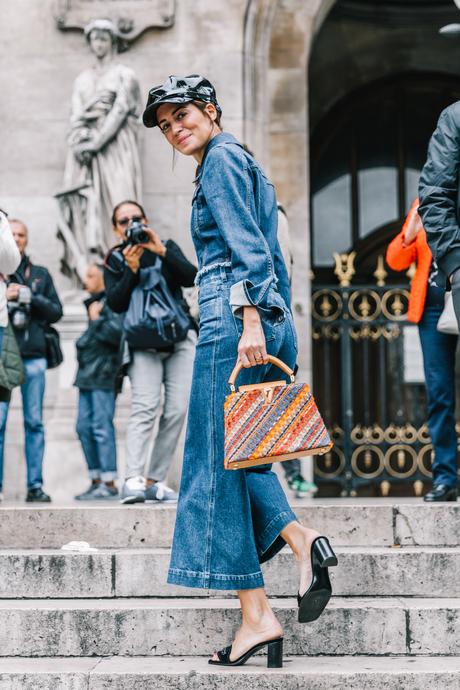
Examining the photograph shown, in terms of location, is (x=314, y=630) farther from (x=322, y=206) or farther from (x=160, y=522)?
(x=322, y=206)

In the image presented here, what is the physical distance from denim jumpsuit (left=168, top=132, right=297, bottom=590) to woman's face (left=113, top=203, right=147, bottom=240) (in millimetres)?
2759

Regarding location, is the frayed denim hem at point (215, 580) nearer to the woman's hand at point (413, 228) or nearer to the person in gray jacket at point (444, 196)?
the person in gray jacket at point (444, 196)

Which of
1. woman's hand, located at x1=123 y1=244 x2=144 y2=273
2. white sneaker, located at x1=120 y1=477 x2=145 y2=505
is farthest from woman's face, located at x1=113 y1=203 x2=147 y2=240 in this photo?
white sneaker, located at x1=120 y1=477 x2=145 y2=505

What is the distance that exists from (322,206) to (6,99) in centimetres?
468

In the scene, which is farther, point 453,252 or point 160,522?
point 160,522

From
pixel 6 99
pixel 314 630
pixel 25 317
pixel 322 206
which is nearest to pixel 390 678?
pixel 314 630

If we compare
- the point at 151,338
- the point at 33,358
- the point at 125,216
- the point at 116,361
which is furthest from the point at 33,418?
the point at 125,216

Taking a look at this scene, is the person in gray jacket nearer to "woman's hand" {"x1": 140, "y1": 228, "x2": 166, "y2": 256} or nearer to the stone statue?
"woman's hand" {"x1": 140, "y1": 228, "x2": 166, "y2": 256}

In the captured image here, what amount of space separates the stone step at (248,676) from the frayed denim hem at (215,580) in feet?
1.11

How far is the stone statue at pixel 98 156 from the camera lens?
10070 millimetres

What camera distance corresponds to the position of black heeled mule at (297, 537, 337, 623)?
13.8 feet

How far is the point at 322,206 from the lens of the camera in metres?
14.0

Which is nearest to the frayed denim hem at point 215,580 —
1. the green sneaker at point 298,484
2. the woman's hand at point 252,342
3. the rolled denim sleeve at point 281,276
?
the woman's hand at point 252,342

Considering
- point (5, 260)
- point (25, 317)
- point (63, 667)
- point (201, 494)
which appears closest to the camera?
point (201, 494)
